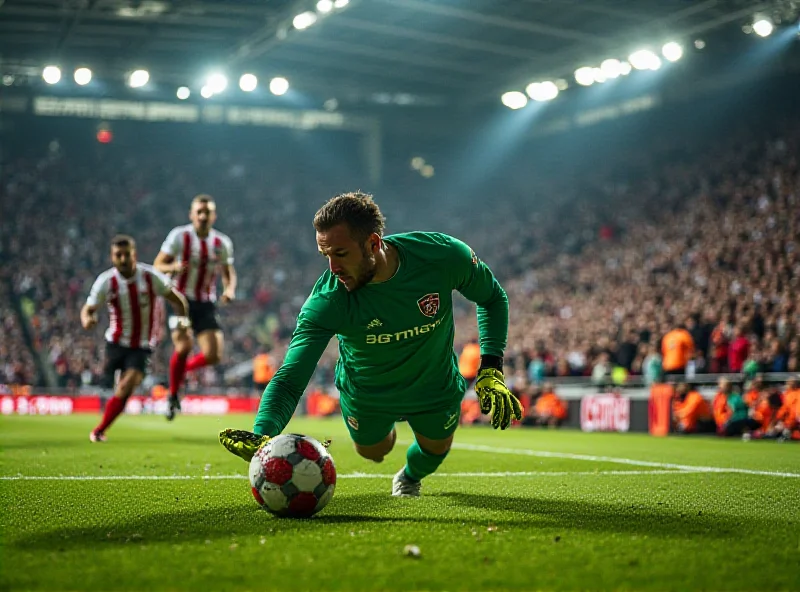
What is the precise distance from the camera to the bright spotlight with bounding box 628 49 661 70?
26.7 metres

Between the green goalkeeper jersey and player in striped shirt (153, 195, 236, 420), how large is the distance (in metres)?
6.03

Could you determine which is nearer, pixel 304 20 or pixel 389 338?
pixel 389 338

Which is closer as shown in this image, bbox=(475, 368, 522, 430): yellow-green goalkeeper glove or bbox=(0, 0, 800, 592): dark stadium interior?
bbox=(0, 0, 800, 592): dark stadium interior

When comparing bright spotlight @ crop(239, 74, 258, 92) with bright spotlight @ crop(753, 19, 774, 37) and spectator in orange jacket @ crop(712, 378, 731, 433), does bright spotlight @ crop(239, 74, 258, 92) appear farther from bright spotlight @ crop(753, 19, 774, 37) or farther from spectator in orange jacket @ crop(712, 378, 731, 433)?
spectator in orange jacket @ crop(712, 378, 731, 433)

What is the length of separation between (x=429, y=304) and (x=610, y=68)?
1002 inches

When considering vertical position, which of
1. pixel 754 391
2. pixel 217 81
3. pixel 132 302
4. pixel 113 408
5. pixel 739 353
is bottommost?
pixel 113 408

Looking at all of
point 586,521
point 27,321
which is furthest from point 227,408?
point 586,521

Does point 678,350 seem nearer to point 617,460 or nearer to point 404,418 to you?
point 617,460

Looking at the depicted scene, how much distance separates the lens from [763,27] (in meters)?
24.0

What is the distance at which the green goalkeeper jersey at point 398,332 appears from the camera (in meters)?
4.59

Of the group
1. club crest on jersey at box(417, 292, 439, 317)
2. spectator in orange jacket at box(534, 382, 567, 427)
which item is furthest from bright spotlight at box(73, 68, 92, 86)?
club crest on jersey at box(417, 292, 439, 317)

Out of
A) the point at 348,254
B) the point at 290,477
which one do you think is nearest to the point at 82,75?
the point at 348,254

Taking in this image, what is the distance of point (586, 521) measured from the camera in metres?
4.55

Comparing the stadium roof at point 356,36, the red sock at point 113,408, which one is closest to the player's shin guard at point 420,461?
the red sock at point 113,408
